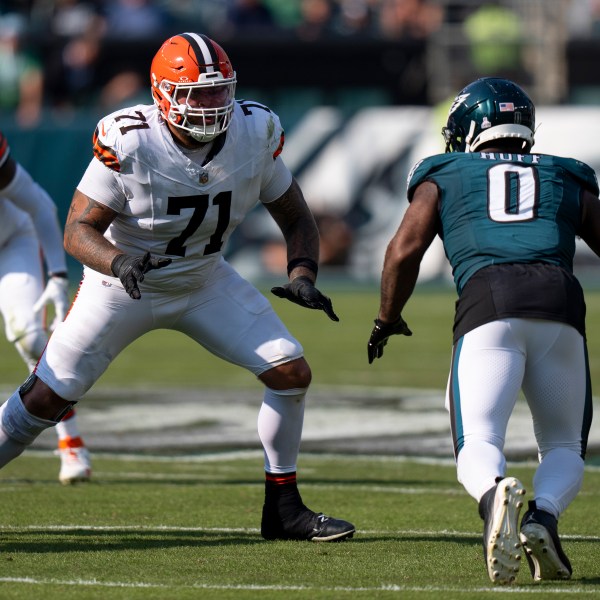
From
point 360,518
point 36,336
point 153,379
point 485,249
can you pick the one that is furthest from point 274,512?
point 153,379

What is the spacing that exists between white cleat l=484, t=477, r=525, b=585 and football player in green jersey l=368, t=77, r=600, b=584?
104 mm

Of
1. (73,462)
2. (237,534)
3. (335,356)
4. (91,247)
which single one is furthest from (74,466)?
(335,356)

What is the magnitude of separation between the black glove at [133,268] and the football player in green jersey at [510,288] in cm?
76

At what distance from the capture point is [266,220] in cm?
1723

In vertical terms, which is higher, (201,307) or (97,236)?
(97,236)

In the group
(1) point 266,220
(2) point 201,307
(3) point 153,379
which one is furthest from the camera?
(1) point 266,220

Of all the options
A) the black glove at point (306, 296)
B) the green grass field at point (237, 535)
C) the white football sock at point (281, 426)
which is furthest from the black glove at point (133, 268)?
the green grass field at point (237, 535)

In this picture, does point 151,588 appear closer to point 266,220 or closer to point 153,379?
point 153,379

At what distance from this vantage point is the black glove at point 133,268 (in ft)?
14.8

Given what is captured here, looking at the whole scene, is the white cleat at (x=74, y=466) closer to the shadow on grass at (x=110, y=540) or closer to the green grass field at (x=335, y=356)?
the shadow on grass at (x=110, y=540)

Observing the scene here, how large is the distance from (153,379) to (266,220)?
22.6 feet

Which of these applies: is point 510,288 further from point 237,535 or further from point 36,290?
point 36,290

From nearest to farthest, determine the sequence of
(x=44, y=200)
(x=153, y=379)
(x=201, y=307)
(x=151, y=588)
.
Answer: (x=151, y=588) → (x=201, y=307) → (x=44, y=200) → (x=153, y=379)

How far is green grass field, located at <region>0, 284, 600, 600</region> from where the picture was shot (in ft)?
13.3
